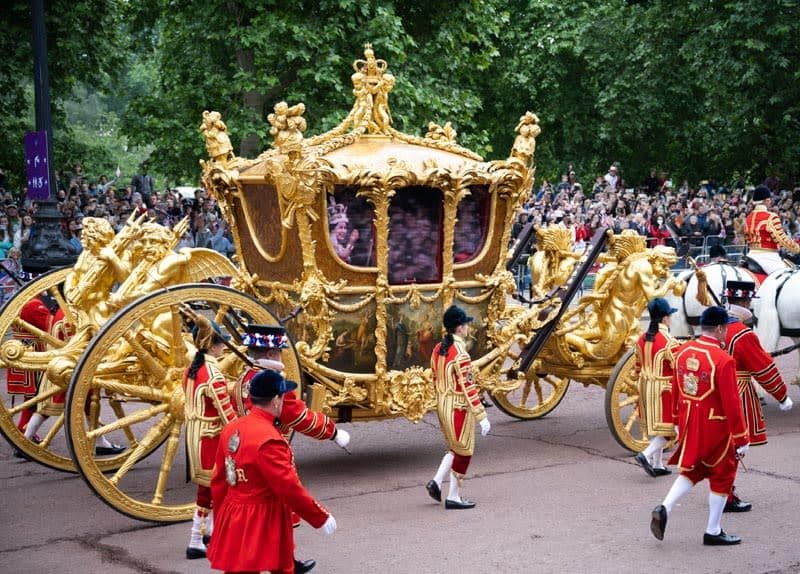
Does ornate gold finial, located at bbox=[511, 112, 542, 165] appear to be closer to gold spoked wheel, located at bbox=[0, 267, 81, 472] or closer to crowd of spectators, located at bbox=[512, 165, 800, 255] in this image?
gold spoked wheel, located at bbox=[0, 267, 81, 472]

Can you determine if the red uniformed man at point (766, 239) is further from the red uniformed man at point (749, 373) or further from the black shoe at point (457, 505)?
the black shoe at point (457, 505)

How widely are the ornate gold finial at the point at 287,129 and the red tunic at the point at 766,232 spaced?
7.21 metres

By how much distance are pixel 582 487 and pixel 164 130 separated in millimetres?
15343

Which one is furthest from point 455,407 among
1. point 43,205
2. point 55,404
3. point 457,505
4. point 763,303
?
point 43,205

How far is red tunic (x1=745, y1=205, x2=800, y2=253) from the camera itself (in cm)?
1466

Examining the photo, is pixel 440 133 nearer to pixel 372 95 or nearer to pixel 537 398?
pixel 372 95

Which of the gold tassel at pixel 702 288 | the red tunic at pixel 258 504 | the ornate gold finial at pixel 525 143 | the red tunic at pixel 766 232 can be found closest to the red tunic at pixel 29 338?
the ornate gold finial at pixel 525 143

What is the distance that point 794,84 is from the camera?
26266 mm

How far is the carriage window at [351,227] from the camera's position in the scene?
392 inches

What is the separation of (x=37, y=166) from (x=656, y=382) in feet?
29.3

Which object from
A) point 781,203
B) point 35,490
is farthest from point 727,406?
point 781,203

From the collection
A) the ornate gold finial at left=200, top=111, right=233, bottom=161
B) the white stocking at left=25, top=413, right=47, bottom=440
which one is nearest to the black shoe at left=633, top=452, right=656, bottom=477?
the ornate gold finial at left=200, top=111, right=233, bottom=161

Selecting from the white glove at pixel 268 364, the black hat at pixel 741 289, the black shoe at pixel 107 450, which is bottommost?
the black shoe at pixel 107 450

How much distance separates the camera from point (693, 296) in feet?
42.3
